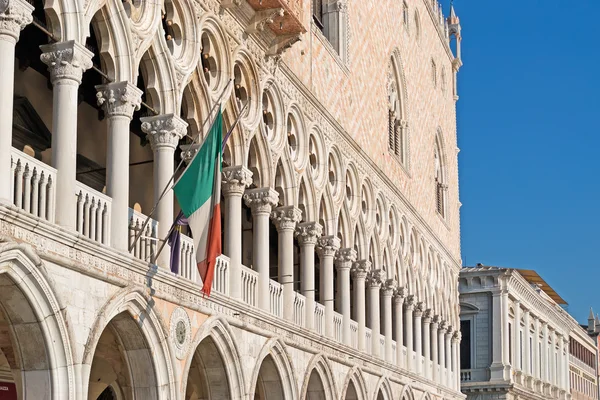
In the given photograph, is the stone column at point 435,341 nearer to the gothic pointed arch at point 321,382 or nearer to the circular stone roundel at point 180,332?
the gothic pointed arch at point 321,382

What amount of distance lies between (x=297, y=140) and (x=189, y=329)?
602cm

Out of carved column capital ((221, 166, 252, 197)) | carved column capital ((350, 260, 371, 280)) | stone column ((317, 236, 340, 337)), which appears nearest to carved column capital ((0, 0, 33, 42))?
carved column capital ((221, 166, 252, 197))

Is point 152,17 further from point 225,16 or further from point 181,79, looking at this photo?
point 225,16

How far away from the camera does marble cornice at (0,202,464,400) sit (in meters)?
10.4

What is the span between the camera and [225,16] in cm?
1605

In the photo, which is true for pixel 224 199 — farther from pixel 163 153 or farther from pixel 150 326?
pixel 150 326

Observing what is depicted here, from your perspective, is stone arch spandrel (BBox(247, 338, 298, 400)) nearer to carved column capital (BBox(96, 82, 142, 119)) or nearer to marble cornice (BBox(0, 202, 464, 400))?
marble cornice (BBox(0, 202, 464, 400))

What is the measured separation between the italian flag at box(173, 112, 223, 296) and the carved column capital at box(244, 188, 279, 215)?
414cm

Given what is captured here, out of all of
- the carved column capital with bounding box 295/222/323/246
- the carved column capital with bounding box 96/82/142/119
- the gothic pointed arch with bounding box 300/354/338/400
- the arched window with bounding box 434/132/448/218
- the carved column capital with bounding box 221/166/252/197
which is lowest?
the gothic pointed arch with bounding box 300/354/338/400

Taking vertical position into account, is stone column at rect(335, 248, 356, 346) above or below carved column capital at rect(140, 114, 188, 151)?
below

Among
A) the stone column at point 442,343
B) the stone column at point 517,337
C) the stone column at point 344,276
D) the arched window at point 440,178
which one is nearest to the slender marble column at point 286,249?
the stone column at point 344,276

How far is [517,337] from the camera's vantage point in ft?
145

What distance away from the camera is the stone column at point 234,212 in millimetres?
15881

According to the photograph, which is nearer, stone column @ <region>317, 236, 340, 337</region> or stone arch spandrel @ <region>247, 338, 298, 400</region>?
stone arch spandrel @ <region>247, 338, 298, 400</region>
